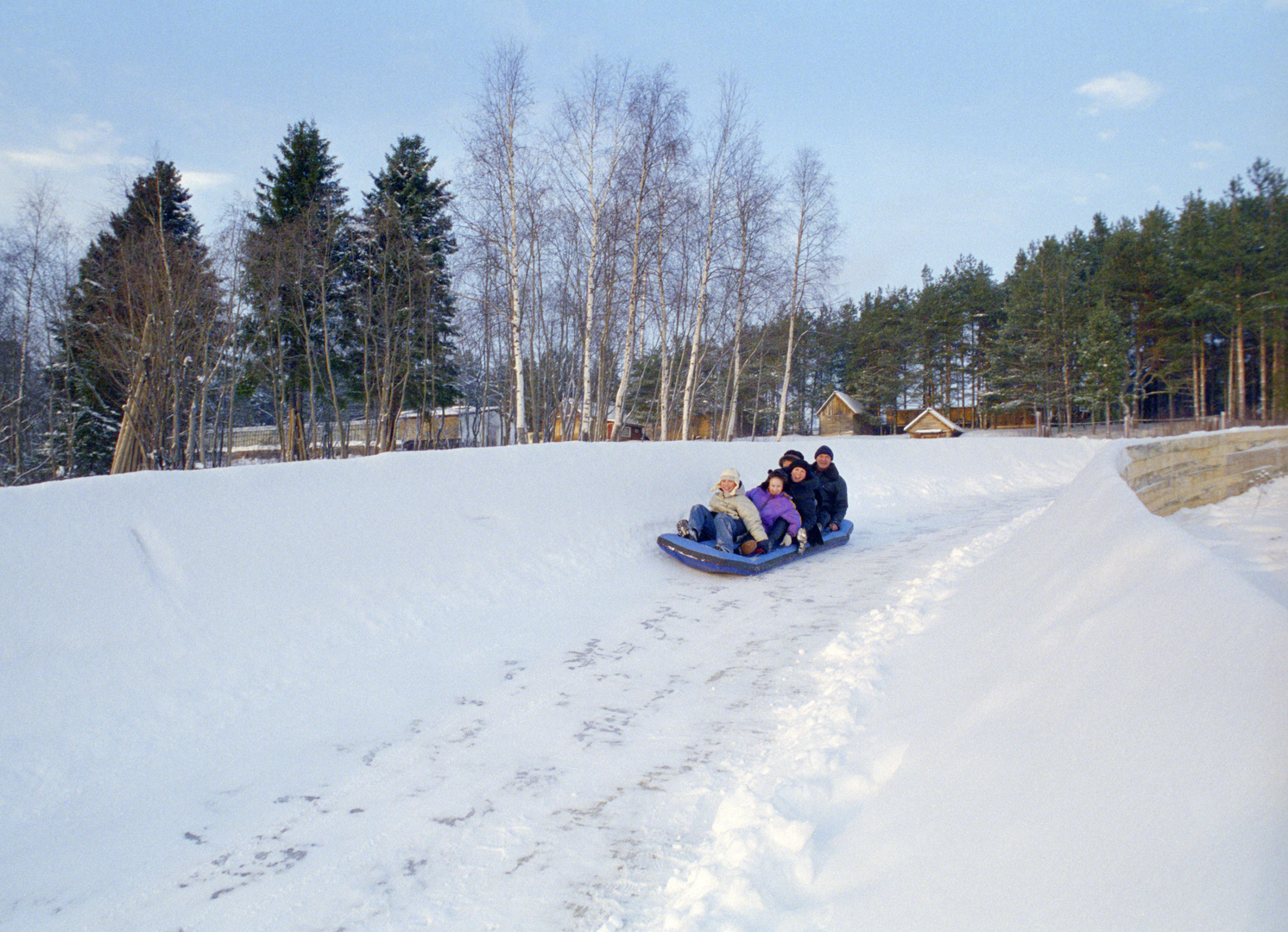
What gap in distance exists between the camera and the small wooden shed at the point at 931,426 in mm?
34688

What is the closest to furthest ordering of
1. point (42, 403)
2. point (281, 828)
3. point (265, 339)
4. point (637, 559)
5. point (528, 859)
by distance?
point (528, 859) → point (281, 828) → point (637, 559) → point (265, 339) → point (42, 403)

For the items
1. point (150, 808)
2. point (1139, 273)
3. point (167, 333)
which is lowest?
point (150, 808)

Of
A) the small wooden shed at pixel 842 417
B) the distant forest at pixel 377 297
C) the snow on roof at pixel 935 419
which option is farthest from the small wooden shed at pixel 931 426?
the distant forest at pixel 377 297

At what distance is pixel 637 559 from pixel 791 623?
252cm

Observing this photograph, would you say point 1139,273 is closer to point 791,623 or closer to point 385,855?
point 791,623

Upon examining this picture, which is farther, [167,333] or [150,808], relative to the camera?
[167,333]

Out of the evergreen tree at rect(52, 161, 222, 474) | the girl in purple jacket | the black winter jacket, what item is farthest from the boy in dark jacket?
the evergreen tree at rect(52, 161, 222, 474)

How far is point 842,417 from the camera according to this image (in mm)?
40469

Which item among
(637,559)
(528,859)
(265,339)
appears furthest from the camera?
(265,339)

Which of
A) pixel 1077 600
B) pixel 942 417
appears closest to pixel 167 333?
pixel 1077 600

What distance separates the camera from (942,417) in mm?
35125

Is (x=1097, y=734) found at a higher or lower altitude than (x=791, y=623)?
higher

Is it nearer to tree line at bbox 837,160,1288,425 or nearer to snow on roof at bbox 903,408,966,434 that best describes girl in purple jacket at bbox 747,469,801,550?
tree line at bbox 837,160,1288,425

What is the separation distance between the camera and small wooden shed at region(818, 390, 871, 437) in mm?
40188
